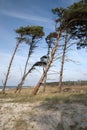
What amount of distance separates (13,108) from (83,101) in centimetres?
456

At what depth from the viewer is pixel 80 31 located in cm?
2538

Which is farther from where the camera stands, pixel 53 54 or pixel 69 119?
pixel 53 54

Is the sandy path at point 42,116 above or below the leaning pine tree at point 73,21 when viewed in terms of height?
below

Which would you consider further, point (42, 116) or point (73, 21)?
point (73, 21)

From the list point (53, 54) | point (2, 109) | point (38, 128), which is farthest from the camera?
point (53, 54)

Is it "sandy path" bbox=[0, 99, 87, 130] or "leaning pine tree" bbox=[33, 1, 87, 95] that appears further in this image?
"leaning pine tree" bbox=[33, 1, 87, 95]

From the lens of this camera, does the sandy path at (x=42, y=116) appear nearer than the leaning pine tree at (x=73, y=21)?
Yes

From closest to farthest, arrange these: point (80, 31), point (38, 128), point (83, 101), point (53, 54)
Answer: point (38, 128) < point (83, 101) < point (53, 54) < point (80, 31)

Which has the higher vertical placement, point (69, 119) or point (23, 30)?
point (23, 30)

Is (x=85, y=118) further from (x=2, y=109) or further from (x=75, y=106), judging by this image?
(x=2, y=109)

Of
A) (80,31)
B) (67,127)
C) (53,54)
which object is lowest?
(67,127)

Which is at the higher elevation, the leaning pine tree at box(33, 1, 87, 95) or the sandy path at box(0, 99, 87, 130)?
the leaning pine tree at box(33, 1, 87, 95)

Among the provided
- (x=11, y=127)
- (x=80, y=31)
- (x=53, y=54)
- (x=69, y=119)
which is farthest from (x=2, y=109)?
(x=80, y=31)

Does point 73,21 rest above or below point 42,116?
above
